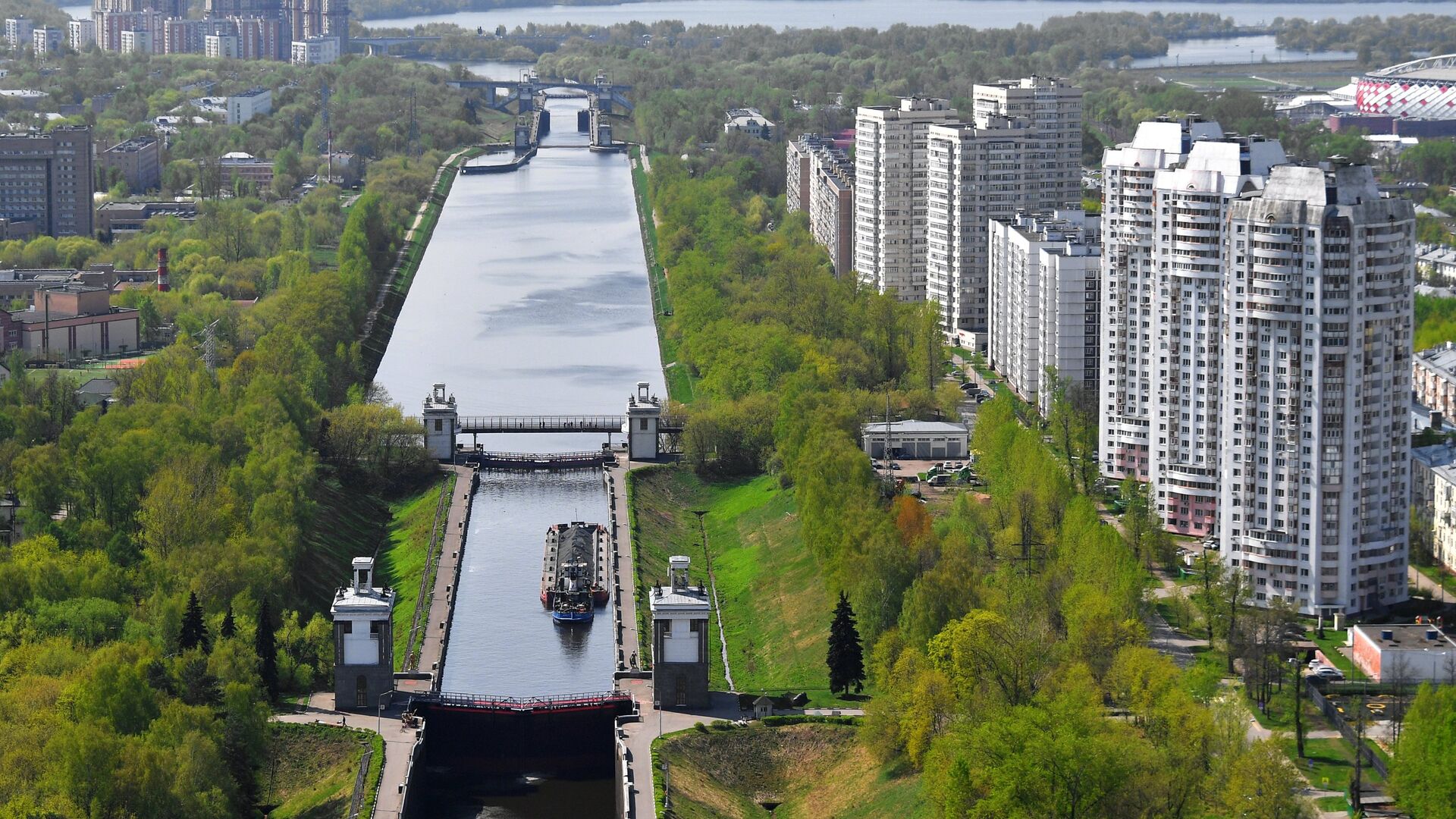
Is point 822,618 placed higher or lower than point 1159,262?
lower

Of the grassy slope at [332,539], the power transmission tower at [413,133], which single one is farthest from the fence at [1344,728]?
the power transmission tower at [413,133]

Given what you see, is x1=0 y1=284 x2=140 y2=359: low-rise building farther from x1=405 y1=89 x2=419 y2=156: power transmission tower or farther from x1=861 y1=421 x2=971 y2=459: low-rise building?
x1=405 y1=89 x2=419 y2=156: power transmission tower

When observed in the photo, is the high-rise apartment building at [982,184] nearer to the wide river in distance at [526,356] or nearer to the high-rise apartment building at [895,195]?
the high-rise apartment building at [895,195]

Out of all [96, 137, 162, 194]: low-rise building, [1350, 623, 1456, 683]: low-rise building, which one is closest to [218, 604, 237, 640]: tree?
[1350, 623, 1456, 683]: low-rise building

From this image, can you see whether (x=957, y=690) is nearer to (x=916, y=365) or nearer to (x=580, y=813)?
(x=580, y=813)

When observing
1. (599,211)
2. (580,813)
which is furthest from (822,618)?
(599,211)

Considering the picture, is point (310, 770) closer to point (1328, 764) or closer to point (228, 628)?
point (228, 628)
